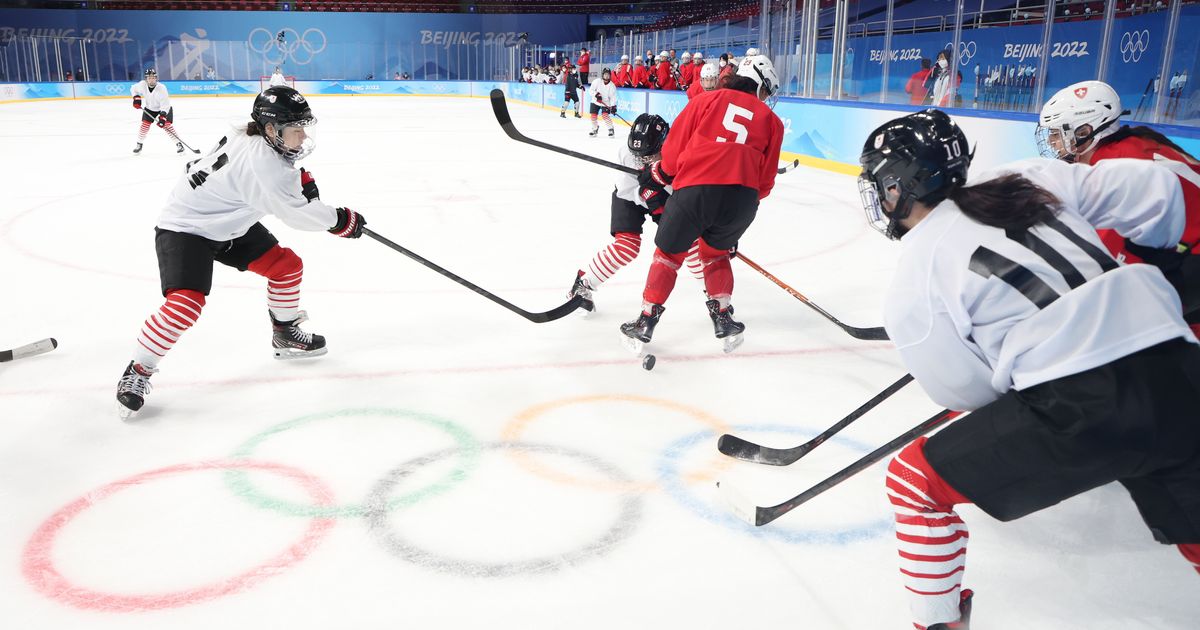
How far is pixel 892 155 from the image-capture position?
57.8 inches

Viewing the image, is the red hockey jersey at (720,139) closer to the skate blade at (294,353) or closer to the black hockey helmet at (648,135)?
the black hockey helmet at (648,135)

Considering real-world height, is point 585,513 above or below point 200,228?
below

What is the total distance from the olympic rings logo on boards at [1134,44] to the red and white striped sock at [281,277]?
537cm

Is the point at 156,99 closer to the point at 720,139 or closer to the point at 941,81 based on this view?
the point at 941,81

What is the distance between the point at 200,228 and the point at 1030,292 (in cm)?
230

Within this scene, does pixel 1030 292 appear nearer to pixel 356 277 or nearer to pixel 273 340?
pixel 273 340

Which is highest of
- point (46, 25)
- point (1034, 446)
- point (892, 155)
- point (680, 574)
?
point (46, 25)

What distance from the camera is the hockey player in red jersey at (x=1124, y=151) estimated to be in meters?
2.00

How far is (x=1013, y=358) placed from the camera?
4.31 feet

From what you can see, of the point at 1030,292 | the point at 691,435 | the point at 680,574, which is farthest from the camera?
the point at 691,435

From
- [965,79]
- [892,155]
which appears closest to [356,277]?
[892,155]

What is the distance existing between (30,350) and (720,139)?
2.50m

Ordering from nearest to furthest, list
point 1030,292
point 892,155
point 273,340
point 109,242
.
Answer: point 1030,292 → point 892,155 → point 273,340 → point 109,242

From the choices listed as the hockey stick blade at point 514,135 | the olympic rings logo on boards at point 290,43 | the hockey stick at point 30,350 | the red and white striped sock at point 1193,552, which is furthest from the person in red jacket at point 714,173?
the olympic rings logo on boards at point 290,43
